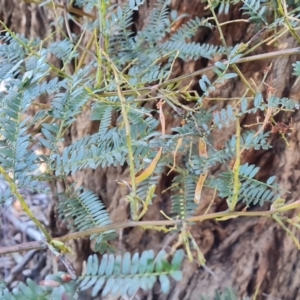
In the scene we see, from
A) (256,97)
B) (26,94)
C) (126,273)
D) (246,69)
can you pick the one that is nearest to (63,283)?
(126,273)

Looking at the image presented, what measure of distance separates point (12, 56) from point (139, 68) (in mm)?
205

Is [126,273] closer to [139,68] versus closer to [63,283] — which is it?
[63,283]

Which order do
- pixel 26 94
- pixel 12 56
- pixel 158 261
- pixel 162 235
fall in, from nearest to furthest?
pixel 158 261 → pixel 26 94 → pixel 12 56 → pixel 162 235

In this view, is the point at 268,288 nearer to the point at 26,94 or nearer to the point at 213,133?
the point at 213,133

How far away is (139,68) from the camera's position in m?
0.63

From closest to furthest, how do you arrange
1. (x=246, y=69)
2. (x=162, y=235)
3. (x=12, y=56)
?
(x=12, y=56), (x=246, y=69), (x=162, y=235)

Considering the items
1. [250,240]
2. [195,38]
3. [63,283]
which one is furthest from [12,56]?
[250,240]

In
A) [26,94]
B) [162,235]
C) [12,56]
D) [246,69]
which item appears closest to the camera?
[26,94]

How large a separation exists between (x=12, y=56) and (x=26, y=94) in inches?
9.9

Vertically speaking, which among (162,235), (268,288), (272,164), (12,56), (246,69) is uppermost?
(12,56)

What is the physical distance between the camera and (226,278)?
2.64ft

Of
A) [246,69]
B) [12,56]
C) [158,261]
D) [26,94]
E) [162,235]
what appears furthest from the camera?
[162,235]

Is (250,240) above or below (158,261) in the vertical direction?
below

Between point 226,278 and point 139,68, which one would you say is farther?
point 226,278
